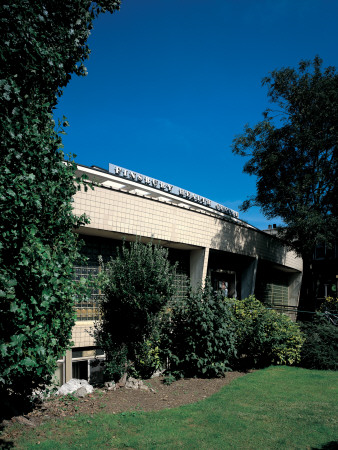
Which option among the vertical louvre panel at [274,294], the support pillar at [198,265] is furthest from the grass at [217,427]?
the vertical louvre panel at [274,294]

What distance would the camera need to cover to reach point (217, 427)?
6.88m

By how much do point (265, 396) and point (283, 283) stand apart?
20.9 meters

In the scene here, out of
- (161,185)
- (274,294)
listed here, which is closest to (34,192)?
(161,185)

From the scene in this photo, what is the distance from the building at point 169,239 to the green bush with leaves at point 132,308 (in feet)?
2.69

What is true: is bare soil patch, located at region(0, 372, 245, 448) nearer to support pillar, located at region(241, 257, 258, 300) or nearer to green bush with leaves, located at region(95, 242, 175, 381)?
green bush with leaves, located at region(95, 242, 175, 381)

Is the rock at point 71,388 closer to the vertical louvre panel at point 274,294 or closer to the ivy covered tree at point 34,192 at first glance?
the ivy covered tree at point 34,192

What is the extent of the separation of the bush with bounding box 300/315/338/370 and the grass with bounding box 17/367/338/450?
136 inches

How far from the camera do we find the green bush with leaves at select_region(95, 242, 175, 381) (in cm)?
985

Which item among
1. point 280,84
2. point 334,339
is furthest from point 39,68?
point 280,84

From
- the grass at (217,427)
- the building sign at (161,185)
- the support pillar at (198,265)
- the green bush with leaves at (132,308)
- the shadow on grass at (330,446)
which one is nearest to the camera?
the shadow on grass at (330,446)

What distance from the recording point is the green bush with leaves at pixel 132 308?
32.3 feet

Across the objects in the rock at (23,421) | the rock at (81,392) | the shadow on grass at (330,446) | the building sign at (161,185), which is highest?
the building sign at (161,185)

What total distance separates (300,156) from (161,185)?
10255 mm

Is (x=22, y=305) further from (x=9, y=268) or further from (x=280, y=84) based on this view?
(x=280, y=84)
